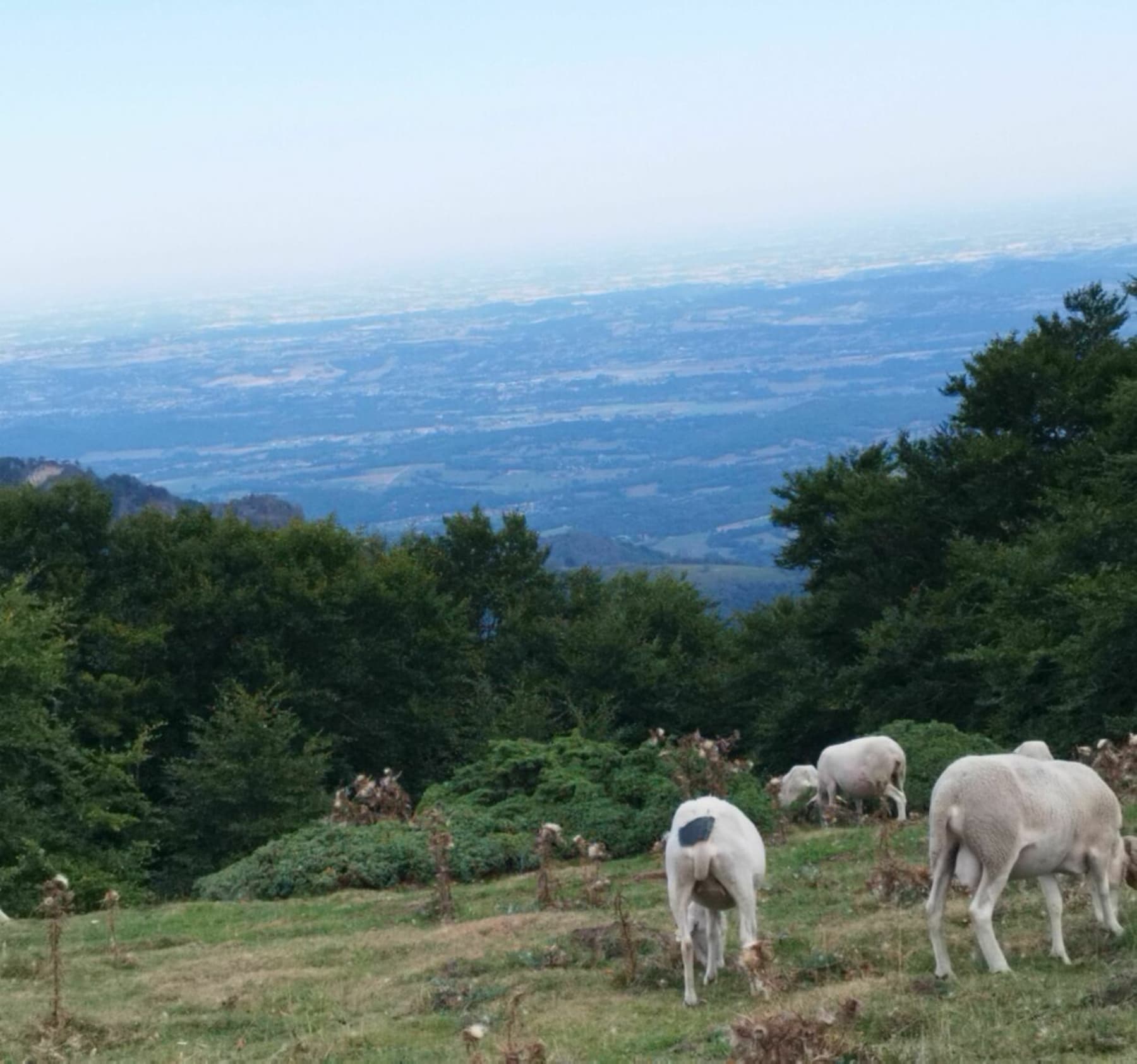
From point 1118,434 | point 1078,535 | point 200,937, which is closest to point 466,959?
point 200,937

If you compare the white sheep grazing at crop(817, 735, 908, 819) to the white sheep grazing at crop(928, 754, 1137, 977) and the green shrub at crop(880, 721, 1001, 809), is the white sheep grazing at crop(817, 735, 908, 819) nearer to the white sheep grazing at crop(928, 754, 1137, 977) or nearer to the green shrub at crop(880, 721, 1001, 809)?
the green shrub at crop(880, 721, 1001, 809)

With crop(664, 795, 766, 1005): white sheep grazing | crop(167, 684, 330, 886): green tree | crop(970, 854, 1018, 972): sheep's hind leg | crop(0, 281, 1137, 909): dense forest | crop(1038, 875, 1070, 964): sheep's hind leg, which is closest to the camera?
crop(970, 854, 1018, 972): sheep's hind leg

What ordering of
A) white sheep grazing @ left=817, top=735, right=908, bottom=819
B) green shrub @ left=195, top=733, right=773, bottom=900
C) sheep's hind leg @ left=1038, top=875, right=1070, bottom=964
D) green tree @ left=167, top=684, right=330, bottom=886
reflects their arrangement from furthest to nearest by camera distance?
green tree @ left=167, top=684, right=330, bottom=886, white sheep grazing @ left=817, top=735, right=908, bottom=819, green shrub @ left=195, top=733, right=773, bottom=900, sheep's hind leg @ left=1038, top=875, right=1070, bottom=964

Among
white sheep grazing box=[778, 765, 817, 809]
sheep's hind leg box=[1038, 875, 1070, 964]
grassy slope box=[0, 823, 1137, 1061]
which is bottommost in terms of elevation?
white sheep grazing box=[778, 765, 817, 809]

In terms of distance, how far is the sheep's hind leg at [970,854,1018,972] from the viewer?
10383 mm

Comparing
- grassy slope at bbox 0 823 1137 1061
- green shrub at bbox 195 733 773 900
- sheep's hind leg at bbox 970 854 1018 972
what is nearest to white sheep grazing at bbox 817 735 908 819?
green shrub at bbox 195 733 773 900

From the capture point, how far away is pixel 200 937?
17656 mm

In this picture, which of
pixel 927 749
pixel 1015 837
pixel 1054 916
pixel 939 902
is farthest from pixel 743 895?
pixel 927 749

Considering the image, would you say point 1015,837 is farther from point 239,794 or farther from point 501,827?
point 239,794

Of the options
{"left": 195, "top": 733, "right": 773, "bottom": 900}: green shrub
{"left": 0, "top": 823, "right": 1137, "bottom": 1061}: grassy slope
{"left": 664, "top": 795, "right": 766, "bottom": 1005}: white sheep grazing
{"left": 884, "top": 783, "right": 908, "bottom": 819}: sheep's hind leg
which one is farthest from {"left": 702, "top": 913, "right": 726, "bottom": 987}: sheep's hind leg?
{"left": 884, "top": 783, "right": 908, "bottom": 819}: sheep's hind leg

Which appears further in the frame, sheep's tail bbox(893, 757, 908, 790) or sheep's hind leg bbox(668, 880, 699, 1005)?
sheep's tail bbox(893, 757, 908, 790)

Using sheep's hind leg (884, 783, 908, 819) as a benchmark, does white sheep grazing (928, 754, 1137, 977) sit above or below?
above

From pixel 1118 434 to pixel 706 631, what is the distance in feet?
56.8

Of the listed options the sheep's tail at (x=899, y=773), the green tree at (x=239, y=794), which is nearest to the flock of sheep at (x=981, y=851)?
the sheep's tail at (x=899, y=773)
